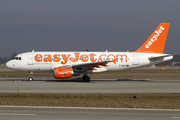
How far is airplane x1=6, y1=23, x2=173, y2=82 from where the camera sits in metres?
29.2

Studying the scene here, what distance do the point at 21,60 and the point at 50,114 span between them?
2129 centimetres

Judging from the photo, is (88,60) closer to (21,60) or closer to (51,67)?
(51,67)

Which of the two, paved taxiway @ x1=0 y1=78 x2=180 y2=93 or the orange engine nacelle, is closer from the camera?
paved taxiway @ x1=0 y1=78 x2=180 y2=93

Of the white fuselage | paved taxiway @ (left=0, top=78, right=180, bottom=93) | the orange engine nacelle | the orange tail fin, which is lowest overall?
paved taxiway @ (left=0, top=78, right=180, bottom=93)

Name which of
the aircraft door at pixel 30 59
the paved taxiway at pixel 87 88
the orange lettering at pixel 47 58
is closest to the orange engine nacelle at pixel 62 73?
the paved taxiway at pixel 87 88

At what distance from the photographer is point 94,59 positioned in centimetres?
3019

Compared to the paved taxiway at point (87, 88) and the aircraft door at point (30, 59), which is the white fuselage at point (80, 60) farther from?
the paved taxiway at point (87, 88)

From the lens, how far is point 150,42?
3109 centimetres

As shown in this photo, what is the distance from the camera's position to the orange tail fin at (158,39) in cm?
3092

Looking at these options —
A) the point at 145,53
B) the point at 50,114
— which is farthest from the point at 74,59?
the point at 50,114

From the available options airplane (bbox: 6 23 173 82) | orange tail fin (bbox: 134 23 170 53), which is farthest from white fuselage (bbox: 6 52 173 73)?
orange tail fin (bbox: 134 23 170 53)

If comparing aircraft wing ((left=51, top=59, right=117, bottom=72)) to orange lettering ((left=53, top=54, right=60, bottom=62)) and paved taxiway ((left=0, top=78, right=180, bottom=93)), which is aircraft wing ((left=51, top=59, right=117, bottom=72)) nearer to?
orange lettering ((left=53, top=54, right=60, bottom=62))

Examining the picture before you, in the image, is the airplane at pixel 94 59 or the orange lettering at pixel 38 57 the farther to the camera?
the orange lettering at pixel 38 57

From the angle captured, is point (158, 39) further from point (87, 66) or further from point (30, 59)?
point (30, 59)
